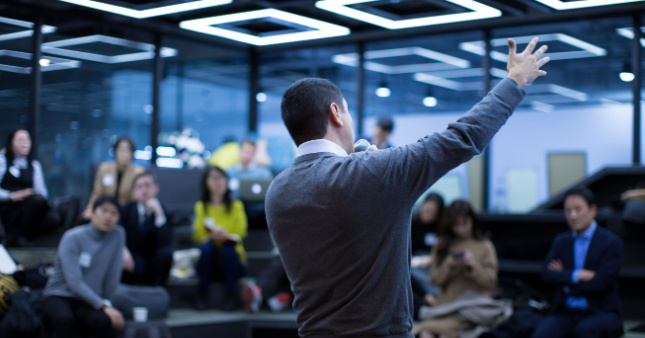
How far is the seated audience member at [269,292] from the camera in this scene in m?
6.25

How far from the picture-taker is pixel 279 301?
643 cm

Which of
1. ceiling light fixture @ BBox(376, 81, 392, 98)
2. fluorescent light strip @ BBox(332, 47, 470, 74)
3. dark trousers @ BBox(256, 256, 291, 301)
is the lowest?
dark trousers @ BBox(256, 256, 291, 301)

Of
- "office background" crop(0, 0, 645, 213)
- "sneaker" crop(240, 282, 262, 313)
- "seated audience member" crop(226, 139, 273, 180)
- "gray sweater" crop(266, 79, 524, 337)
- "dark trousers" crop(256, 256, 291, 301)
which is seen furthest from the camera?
"seated audience member" crop(226, 139, 273, 180)

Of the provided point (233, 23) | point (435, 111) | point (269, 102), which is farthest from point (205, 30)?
point (435, 111)

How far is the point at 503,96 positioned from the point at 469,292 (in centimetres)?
403

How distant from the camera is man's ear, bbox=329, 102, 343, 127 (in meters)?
1.71

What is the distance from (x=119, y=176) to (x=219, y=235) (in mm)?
1074

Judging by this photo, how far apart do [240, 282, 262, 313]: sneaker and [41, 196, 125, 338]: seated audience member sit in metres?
1.22

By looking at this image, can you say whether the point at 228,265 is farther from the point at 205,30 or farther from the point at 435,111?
the point at 435,111

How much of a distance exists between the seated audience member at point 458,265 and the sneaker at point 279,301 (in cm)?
134

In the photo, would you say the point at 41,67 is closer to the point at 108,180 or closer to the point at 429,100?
the point at 108,180

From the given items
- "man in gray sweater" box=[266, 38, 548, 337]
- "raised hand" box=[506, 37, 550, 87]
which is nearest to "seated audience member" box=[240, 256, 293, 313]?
"man in gray sweater" box=[266, 38, 548, 337]

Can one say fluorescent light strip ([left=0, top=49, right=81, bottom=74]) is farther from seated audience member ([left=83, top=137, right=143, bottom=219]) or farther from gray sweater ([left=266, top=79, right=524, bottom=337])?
gray sweater ([left=266, top=79, right=524, bottom=337])

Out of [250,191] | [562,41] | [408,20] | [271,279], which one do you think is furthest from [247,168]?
[562,41]
